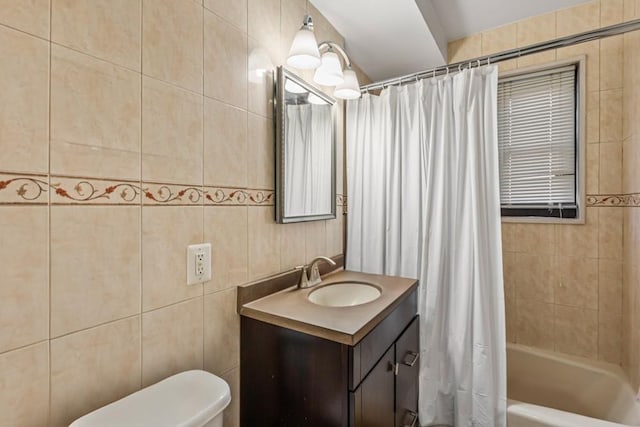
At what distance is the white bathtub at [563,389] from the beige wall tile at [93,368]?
1.67 meters

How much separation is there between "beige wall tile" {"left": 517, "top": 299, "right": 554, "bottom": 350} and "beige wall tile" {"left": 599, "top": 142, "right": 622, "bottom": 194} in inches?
32.0

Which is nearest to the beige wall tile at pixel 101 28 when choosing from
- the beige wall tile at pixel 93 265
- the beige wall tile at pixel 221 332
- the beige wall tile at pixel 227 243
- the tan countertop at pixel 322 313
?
the beige wall tile at pixel 93 265

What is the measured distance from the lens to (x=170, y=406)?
711 millimetres

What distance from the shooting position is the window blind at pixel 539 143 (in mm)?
1929

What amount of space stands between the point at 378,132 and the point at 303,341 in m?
1.30

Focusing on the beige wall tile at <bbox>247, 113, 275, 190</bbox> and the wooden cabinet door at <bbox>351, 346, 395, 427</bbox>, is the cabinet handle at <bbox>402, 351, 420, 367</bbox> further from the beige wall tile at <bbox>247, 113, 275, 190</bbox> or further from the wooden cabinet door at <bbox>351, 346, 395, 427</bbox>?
the beige wall tile at <bbox>247, 113, 275, 190</bbox>

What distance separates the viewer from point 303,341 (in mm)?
976

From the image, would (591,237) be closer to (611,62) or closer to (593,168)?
(593,168)

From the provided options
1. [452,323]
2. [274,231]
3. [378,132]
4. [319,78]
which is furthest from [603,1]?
[274,231]

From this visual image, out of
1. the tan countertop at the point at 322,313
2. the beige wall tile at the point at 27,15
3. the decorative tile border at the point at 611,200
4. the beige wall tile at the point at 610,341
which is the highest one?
the beige wall tile at the point at 27,15

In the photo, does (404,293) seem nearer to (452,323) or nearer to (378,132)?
(452,323)

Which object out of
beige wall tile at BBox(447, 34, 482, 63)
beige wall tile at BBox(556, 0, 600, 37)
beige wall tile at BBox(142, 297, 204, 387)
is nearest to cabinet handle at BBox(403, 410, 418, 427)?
beige wall tile at BBox(142, 297, 204, 387)

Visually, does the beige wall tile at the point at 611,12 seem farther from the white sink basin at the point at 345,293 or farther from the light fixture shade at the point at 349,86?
the white sink basin at the point at 345,293

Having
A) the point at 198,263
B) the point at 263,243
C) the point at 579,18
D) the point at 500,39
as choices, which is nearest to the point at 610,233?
the point at 579,18
